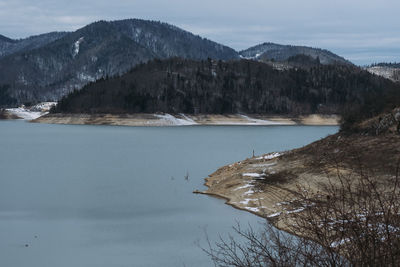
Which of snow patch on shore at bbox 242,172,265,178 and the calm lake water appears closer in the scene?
the calm lake water

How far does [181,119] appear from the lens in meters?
176

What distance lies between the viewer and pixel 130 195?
36.6m

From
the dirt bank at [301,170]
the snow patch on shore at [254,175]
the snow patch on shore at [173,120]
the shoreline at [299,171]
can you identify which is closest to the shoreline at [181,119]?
the snow patch on shore at [173,120]

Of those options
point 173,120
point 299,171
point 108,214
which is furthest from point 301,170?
point 173,120

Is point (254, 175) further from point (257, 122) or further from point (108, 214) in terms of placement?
point (257, 122)

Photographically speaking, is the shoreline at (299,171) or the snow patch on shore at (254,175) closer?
the shoreline at (299,171)

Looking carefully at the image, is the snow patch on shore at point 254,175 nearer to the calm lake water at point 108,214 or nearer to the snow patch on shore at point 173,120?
the calm lake water at point 108,214

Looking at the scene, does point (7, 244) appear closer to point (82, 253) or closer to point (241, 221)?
point (82, 253)

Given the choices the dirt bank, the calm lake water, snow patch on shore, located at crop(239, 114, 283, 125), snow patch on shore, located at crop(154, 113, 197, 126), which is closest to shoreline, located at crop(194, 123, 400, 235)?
the dirt bank

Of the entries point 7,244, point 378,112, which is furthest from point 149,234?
point 378,112

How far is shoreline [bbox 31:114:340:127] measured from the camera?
558 ft

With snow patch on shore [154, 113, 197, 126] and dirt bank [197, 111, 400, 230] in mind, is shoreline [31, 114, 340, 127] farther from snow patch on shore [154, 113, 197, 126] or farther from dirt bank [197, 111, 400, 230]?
dirt bank [197, 111, 400, 230]

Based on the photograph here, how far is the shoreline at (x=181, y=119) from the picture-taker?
17012 cm

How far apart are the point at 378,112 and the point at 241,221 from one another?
21501 millimetres
